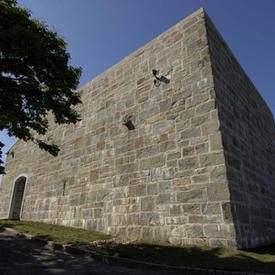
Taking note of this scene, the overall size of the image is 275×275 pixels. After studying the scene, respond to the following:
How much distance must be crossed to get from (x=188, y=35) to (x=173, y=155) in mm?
3737

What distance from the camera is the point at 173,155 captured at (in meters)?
6.24

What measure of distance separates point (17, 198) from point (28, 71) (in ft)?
29.7

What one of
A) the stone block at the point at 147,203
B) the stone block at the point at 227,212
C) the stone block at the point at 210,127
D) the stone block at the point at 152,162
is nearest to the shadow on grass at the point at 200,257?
the stone block at the point at 227,212

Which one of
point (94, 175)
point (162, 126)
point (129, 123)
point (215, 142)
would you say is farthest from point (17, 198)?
point (215, 142)

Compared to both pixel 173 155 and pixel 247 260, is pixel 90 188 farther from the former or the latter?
pixel 247 260

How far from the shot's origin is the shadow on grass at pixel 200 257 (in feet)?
12.5

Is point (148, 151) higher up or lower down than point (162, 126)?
lower down

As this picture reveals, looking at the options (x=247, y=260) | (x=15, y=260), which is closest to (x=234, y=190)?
(x=247, y=260)

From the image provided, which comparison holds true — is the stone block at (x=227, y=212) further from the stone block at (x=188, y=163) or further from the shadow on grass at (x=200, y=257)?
the stone block at (x=188, y=163)

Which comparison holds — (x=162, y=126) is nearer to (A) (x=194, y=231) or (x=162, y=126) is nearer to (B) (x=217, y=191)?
(B) (x=217, y=191)

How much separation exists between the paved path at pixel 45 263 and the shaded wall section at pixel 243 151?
257cm

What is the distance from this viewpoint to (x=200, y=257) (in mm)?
4320

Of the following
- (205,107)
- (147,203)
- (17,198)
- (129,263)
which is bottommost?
(129,263)

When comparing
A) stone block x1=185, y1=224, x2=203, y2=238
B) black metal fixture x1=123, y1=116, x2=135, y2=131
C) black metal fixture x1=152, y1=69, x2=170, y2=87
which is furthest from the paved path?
black metal fixture x1=152, y1=69, x2=170, y2=87
